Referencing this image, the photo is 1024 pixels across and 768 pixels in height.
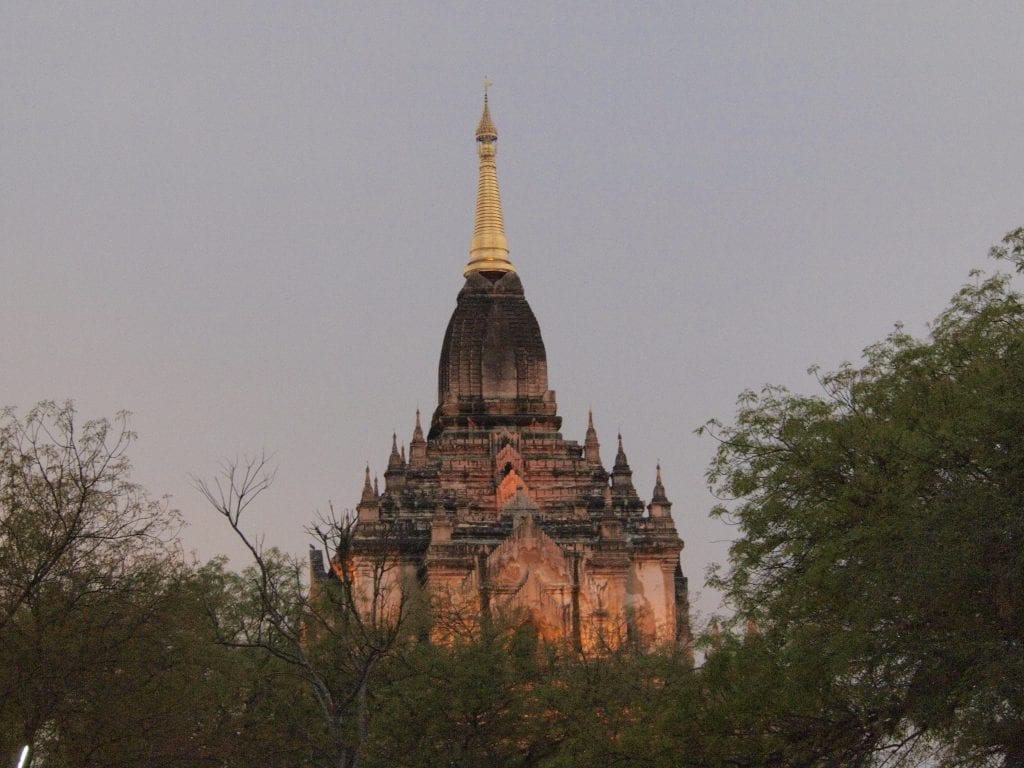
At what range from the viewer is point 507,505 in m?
77.1

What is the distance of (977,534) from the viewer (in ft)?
85.3

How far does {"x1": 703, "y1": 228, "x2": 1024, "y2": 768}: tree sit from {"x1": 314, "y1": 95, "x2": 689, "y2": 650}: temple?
1100 inches

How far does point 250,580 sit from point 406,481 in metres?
23.3

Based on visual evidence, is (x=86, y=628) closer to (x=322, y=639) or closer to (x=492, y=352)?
(x=322, y=639)

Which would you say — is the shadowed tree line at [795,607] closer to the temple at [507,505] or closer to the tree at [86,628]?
the tree at [86,628]

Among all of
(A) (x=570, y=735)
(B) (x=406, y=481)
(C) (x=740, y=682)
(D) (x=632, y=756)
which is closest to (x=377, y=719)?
(A) (x=570, y=735)

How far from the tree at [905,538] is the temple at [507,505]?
2794 cm

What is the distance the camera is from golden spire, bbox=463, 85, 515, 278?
291ft

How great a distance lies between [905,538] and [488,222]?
207 ft

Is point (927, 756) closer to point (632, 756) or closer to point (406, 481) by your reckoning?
point (632, 756)

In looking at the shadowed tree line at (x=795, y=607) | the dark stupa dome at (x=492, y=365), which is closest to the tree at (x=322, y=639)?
the shadowed tree line at (x=795, y=607)

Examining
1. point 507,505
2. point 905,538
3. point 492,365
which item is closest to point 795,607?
point 905,538

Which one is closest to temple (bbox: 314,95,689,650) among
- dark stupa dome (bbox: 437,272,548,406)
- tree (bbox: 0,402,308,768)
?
dark stupa dome (bbox: 437,272,548,406)

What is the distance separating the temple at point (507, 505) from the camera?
7044 centimetres
